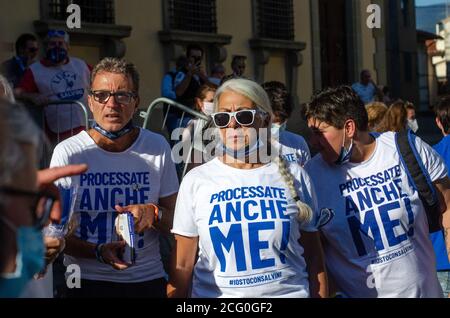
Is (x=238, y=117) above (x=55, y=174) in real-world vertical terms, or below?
above

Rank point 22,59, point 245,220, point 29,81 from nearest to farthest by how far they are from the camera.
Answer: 1. point 245,220
2. point 29,81
3. point 22,59

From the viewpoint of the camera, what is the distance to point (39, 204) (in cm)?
195

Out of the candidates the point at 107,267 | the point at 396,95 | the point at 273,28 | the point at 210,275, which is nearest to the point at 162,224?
the point at 107,267

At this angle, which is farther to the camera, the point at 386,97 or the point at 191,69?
the point at 386,97

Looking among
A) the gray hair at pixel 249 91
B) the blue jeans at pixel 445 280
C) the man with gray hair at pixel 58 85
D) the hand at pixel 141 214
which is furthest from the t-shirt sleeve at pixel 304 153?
the man with gray hair at pixel 58 85

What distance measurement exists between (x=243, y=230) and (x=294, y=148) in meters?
2.37

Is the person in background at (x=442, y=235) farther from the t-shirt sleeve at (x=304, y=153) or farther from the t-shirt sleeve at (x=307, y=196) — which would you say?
the t-shirt sleeve at (x=307, y=196)

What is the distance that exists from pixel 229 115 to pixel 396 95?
66.0ft

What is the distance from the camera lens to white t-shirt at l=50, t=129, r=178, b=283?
4031 millimetres

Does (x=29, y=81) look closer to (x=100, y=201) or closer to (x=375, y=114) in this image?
(x=375, y=114)

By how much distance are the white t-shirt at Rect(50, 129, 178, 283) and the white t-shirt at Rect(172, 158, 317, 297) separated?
0.49 m

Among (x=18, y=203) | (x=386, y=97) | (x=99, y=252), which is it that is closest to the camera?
(x=18, y=203)

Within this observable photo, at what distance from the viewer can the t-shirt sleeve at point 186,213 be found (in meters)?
3.62

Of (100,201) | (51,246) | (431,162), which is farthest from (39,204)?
(431,162)
